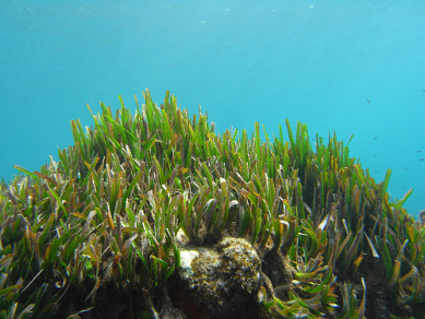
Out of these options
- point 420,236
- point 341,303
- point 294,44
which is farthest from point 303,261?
point 294,44

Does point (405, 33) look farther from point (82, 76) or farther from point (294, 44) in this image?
point (82, 76)

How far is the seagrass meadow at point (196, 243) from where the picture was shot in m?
1.54

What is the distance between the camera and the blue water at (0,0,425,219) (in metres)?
44.5

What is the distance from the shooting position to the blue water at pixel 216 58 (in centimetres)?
4453

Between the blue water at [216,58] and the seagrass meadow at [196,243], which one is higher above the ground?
the blue water at [216,58]

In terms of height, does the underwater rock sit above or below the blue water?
below

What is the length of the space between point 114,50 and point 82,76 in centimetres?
2718

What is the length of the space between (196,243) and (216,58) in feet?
328

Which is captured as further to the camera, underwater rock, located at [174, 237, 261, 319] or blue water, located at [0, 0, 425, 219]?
blue water, located at [0, 0, 425, 219]

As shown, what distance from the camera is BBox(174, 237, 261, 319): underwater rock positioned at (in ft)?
5.37

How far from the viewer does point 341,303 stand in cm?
206

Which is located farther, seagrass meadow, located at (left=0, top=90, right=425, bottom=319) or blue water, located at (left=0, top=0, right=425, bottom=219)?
blue water, located at (left=0, top=0, right=425, bottom=219)

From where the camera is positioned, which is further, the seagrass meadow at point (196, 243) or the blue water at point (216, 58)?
the blue water at point (216, 58)

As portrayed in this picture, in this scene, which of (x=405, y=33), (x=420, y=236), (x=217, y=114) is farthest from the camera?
(x=217, y=114)
